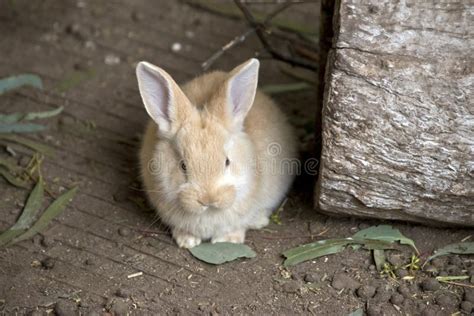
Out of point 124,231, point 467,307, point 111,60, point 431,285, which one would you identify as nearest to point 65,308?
point 124,231

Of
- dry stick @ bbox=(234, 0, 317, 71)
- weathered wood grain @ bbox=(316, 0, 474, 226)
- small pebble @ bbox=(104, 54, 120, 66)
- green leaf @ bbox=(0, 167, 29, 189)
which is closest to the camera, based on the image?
weathered wood grain @ bbox=(316, 0, 474, 226)

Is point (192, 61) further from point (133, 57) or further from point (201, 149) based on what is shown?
point (201, 149)

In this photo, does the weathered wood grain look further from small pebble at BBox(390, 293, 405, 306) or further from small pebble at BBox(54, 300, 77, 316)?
small pebble at BBox(54, 300, 77, 316)

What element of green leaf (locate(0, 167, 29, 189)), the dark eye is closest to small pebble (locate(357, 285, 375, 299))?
the dark eye

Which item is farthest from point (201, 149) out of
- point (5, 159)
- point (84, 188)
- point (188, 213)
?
point (5, 159)

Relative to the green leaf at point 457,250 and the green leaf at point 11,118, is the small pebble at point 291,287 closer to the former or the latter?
the green leaf at point 457,250

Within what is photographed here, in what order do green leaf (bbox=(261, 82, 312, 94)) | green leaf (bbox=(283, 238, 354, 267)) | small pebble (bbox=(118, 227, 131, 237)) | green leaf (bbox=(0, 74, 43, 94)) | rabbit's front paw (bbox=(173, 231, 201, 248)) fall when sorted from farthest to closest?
1. green leaf (bbox=(261, 82, 312, 94))
2. green leaf (bbox=(0, 74, 43, 94))
3. small pebble (bbox=(118, 227, 131, 237))
4. rabbit's front paw (bbox=(173, 231, 201, 248))
5. green leaf (bbox=(283, 238, 354, 267))

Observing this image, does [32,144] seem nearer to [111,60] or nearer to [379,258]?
[111,60]
